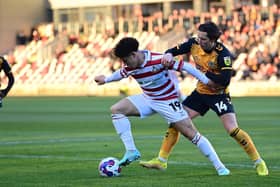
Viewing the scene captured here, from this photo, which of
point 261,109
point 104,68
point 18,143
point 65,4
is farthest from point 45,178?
point 65,4

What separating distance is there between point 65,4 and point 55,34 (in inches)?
199

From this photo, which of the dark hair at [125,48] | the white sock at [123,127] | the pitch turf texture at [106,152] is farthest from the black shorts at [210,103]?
the dark hair at [125,48]

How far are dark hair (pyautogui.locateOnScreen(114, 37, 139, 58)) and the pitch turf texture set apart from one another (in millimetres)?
1584

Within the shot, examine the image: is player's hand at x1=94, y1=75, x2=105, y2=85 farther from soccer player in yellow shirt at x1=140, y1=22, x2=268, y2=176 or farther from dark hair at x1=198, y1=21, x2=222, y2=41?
dark hair at x1=198, y1=21, x2=222, y2=41

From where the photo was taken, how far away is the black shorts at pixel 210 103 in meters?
12.6

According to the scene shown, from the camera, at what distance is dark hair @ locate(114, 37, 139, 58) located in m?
11.8

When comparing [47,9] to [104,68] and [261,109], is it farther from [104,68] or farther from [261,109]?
[261,109]

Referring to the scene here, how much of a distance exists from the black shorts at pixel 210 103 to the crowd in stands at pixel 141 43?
33.1 m

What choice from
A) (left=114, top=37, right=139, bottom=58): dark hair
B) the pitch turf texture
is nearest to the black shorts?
the pitch turf texture

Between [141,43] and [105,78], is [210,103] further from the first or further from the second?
[141,43]

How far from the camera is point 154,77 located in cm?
1215

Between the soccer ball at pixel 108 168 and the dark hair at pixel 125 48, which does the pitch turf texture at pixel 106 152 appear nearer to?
the soccer ball at pixel 108 168

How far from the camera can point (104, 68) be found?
2157 inches

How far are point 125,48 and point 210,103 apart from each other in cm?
163
